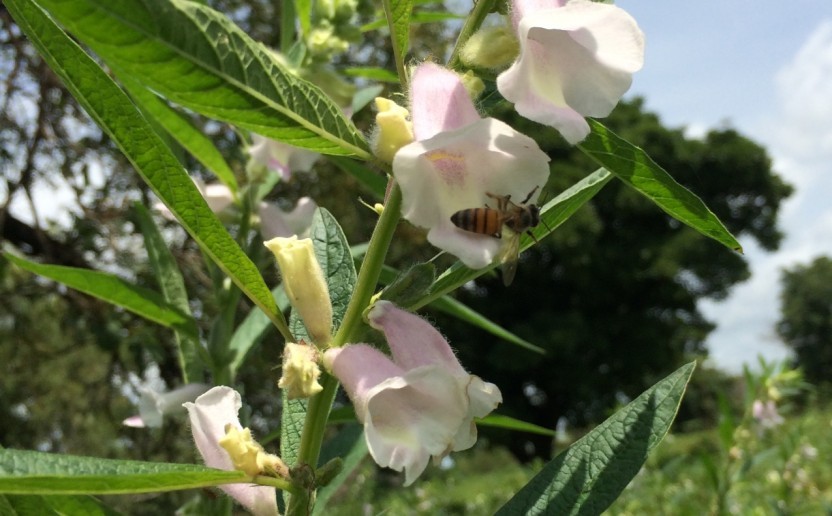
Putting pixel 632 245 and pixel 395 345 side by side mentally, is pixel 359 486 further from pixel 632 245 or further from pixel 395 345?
pixel 632 245

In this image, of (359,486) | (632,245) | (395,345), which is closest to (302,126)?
(395,345)

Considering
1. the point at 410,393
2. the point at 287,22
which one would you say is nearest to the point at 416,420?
the point at 410,393

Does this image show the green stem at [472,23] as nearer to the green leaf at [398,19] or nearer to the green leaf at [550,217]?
the green leaf at [398,19]

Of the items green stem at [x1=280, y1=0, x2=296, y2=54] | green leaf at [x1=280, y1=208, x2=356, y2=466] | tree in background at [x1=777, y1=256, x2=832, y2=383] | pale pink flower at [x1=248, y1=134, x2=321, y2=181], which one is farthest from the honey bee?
tree in background at [x1=777, y1=256, x2=832, y2=383]

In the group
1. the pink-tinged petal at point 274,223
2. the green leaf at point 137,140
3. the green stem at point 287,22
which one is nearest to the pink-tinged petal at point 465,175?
the green leaf at point 137,140

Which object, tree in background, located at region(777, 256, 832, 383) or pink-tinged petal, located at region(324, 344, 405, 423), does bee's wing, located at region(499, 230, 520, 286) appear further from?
tree in background, located at region(777, 256, 832, 383)
